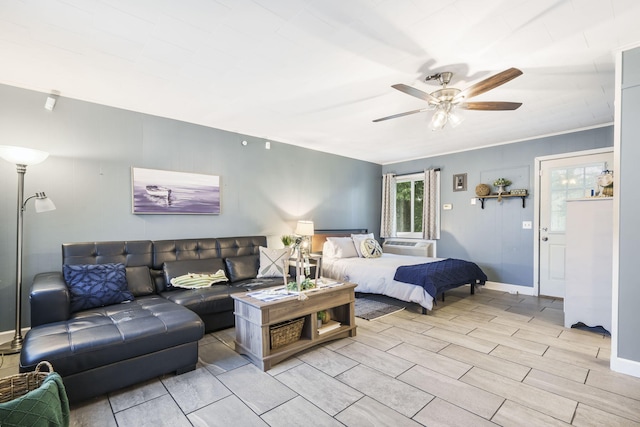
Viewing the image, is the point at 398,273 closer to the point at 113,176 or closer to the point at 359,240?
the point at 359,240

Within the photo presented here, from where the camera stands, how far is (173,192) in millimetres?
3893

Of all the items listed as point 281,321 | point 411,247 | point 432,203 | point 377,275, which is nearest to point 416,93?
point 281,321

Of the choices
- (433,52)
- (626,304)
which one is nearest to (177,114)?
(433,52)

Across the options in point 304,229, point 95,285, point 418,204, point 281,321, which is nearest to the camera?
point 281,321

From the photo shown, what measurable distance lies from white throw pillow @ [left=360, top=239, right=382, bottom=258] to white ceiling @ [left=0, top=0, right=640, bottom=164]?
7.02 ft

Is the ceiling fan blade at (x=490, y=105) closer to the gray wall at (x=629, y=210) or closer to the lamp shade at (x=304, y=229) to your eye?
the gray wall at (x=629, y=210)

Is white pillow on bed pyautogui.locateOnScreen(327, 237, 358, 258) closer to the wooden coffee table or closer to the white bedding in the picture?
the white bedding

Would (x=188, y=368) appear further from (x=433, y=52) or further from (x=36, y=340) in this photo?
(x=433, y=52)

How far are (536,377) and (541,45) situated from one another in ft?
8.19

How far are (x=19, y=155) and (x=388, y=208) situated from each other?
5798mm

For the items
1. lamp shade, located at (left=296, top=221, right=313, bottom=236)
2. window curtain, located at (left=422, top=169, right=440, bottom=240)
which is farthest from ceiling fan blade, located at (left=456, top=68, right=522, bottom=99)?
window curtain, located at (left=422, top=169, right=440, bottom=240)

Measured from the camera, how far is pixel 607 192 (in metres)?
3.14

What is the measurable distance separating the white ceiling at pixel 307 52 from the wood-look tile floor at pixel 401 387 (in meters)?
2.49

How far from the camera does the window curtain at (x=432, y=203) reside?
5980 mm
